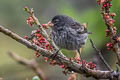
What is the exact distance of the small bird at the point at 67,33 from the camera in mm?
4824

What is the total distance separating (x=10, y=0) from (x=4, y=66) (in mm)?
3125

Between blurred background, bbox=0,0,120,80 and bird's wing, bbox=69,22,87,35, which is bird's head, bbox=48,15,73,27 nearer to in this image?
bird's wing, bbox=69,22,87,35

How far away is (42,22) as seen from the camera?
32.5 ft

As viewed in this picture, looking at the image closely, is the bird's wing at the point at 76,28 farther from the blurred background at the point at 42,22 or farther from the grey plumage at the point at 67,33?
the blurred background at the point at 42,22

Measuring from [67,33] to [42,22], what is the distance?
16.1 ft

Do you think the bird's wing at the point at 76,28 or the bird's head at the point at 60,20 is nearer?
the bird's head at the point at 60,20

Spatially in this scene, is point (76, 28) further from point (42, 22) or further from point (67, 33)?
point (42, 22)

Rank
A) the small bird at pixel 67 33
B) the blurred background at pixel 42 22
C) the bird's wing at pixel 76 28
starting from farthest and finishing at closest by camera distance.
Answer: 1. the blurred background at pixel 42 22
2. the bird's wing at pixel 76 28
3. the small bird at pixel 67 33

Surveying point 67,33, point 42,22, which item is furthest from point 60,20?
point 42,22

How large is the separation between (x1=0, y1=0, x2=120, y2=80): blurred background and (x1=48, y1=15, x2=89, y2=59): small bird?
0.15 m

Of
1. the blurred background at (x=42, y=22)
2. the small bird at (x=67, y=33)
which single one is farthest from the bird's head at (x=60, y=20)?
the blurred background at (x=42, y=22)

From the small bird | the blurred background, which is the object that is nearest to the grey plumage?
the small bird

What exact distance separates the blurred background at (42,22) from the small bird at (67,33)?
0.51 feet

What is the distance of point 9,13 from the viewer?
34.3 feet
